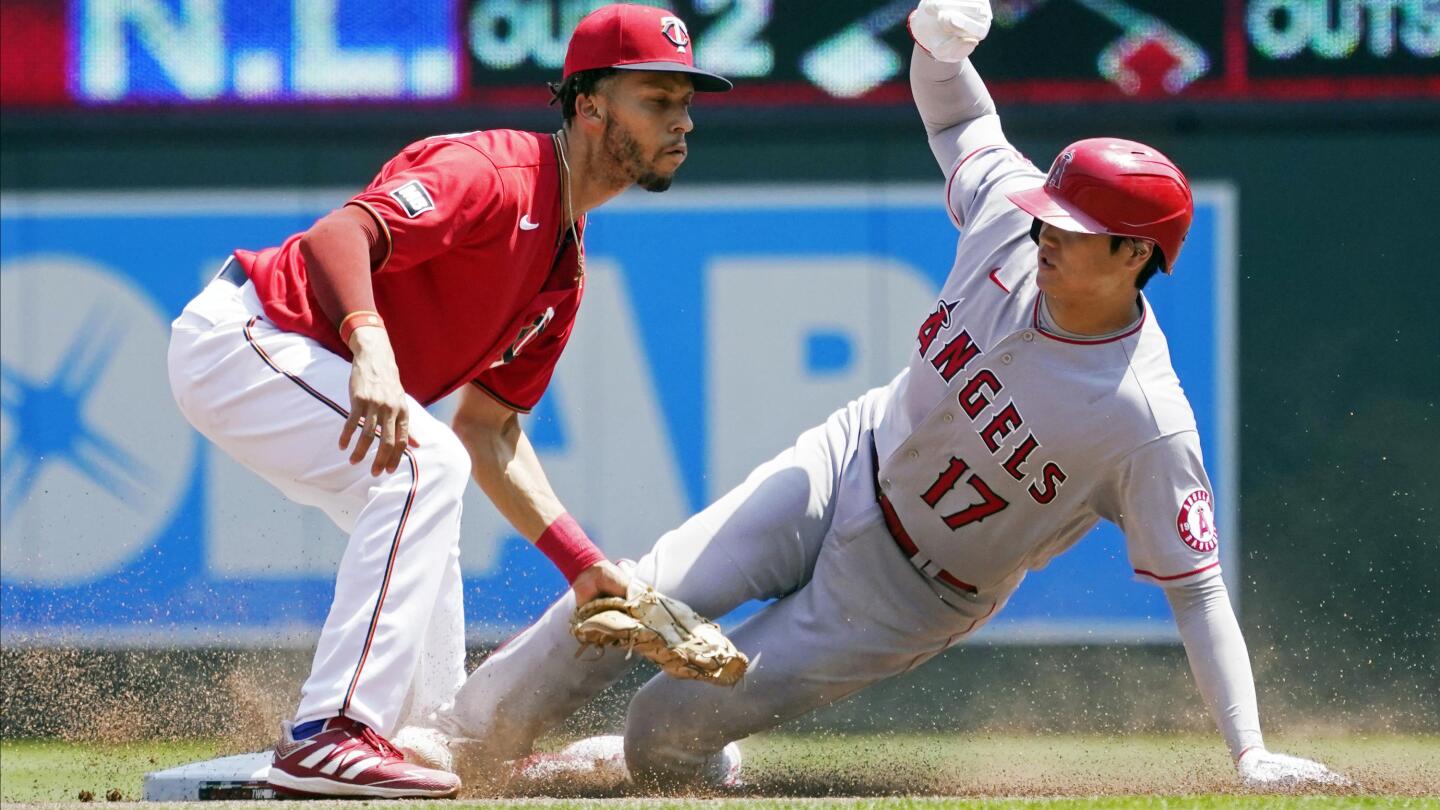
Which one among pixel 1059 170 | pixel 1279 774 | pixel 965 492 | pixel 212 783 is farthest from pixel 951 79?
pixel 212 783

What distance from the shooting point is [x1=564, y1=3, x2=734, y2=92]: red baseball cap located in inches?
128

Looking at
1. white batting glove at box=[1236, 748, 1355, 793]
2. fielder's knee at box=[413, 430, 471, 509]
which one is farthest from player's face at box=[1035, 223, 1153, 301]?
fielder's knee at box=[413, 430, 471, 509]

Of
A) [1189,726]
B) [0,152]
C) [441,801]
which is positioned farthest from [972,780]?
[0,152]

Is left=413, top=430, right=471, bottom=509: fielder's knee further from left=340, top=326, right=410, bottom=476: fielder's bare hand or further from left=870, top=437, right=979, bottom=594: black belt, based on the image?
left=870, top=437, right=979, bottom=594: black belt

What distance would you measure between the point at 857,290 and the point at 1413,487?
6.30ft

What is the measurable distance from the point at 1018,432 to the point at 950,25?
2.69ft

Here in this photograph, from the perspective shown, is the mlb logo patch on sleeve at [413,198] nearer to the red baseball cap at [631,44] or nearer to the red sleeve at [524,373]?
the red baseball cap at [631,44]

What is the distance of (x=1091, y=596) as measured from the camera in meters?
5.75

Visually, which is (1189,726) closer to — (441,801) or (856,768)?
(856,768)

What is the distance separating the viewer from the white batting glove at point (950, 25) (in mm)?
3473

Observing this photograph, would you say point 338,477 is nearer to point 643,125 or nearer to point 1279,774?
point 643,125

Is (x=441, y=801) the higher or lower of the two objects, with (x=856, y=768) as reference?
higher

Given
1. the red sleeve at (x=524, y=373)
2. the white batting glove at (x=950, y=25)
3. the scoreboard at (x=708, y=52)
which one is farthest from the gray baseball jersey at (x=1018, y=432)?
the scoreboard at (x=708, y=52)

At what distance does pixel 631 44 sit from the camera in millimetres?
3246
